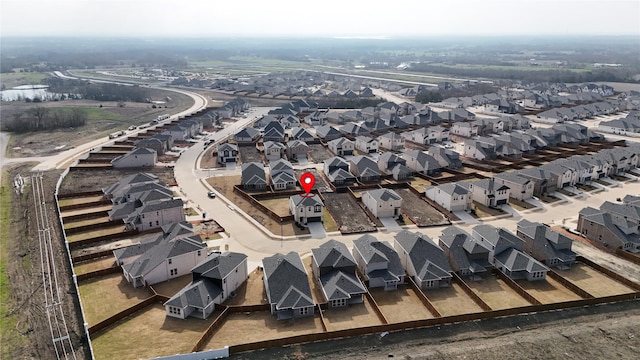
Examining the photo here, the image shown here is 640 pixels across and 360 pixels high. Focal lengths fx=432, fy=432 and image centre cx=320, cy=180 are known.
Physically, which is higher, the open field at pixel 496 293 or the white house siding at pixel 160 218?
the white house siding at pixel 160 218

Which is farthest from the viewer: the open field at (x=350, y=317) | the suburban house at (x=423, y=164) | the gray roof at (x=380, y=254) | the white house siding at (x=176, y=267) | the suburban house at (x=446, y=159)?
the suburban house at (x=446, y=159)

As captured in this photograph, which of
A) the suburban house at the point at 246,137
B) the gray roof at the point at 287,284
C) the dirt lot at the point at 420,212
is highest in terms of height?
the suburban house at the point at 246,137

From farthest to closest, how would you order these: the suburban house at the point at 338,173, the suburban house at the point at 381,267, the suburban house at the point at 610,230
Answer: the suburban house at the point at 338,173
the suburban house at the point at 610,230
the suburban house at the point at 381,267

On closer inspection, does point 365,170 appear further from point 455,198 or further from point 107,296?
point 107,296

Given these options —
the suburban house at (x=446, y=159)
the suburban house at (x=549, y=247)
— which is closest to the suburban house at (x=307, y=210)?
the suburban house at (x=549, y=247)

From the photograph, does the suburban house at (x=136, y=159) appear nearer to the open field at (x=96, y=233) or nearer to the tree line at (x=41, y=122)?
the open field at (x=96, y=233)

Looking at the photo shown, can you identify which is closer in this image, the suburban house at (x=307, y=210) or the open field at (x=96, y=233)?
the open field at (x=96, y=233)


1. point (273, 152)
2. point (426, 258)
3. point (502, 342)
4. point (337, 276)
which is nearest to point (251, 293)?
point (337, 276)

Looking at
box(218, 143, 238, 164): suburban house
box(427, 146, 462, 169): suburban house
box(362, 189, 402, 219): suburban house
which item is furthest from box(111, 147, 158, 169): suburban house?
box(427, 146, 462, 169): suburban house
